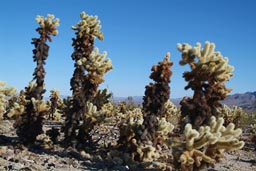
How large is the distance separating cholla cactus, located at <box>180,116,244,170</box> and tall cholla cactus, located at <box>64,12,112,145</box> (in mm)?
5322

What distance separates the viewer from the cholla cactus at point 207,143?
10453 mm

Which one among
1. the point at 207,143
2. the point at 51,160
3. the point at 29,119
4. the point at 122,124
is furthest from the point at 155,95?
the point at 29,119

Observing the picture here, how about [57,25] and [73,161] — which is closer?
[73,161]

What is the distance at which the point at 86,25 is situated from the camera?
1564cm

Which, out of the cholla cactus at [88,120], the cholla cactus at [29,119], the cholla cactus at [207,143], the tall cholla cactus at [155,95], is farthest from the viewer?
the cholla cactus at [29,119]

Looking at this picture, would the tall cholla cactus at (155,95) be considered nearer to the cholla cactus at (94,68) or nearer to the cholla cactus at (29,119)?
the cholla cactus at (94,68)

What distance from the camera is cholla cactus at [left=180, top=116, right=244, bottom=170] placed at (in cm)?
1045

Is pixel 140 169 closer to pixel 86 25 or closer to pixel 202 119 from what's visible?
pixel 202 119

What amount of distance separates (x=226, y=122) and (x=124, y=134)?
1294cm

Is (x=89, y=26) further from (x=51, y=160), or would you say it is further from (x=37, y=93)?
(x=51, y=160)

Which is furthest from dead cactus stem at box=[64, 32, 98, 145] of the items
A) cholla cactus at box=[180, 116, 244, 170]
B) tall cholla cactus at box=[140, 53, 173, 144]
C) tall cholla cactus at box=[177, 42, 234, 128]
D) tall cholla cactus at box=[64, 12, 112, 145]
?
cholla cactus at box=[180, 116, 244, 170]

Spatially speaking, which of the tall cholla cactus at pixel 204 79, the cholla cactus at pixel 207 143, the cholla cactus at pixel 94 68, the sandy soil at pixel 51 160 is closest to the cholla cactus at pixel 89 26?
the cholla cactus at pixel 94 68

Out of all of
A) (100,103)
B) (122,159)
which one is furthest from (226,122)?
(122,159)

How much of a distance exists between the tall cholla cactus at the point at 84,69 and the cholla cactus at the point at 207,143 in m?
5.32
